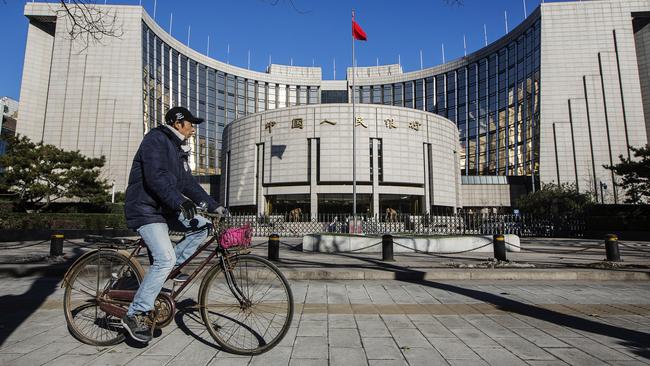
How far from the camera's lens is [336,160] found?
44.6 meters

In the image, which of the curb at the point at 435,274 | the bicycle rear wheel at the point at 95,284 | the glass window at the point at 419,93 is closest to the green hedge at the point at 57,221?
the curb at the point at 435,274

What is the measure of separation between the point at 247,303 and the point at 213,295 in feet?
1.10

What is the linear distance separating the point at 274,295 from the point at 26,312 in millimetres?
3970

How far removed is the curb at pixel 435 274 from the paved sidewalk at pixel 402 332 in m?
1.39

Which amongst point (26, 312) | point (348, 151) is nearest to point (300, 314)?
point (26, 312)

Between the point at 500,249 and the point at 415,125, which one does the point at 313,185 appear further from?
the point at 500,249

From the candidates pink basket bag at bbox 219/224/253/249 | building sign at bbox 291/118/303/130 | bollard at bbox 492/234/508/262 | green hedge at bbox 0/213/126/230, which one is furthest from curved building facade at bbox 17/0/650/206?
pink basket bag at bbox 219/224/253/249

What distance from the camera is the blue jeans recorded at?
9.93ft

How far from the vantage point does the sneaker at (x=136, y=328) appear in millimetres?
3014

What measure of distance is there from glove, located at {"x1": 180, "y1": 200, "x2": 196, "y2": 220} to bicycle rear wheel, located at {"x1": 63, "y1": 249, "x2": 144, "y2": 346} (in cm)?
93

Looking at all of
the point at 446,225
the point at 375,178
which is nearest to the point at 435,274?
the point at 446,225

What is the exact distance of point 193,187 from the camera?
368cm

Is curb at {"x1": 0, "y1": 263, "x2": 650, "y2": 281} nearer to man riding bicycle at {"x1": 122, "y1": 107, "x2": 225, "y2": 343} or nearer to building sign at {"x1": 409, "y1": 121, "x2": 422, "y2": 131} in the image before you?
man riding bicycle at {"x1": 122, "y1": 107, "x2": 225, "y2": 343}

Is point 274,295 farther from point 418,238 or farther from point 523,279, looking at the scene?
point 418,238
